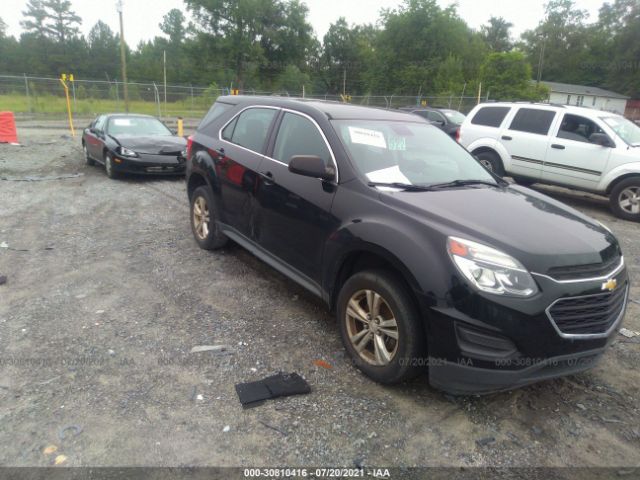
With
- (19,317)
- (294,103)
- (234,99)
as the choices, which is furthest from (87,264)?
(294,103)

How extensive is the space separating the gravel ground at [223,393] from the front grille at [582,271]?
898 mm

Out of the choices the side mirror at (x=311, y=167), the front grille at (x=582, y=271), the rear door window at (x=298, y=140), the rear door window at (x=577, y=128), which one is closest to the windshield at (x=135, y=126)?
the rear door window at (x=298, y=140)

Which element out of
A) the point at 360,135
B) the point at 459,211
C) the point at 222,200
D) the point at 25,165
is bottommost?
the point at 25,165

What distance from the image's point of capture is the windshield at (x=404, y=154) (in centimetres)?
356

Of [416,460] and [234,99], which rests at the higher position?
[234,99]

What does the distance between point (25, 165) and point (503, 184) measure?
11.9m

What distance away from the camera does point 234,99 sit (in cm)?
534

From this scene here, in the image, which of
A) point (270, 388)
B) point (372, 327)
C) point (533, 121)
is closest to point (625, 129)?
point (533, 121)

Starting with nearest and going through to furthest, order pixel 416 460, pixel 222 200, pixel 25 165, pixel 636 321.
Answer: pixel 416 460 → pixel 636 321 → pixel 222 200 → pixel 25 165

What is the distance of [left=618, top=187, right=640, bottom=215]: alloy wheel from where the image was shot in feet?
25.5

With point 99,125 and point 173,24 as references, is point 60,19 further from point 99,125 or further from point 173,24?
point 99,125

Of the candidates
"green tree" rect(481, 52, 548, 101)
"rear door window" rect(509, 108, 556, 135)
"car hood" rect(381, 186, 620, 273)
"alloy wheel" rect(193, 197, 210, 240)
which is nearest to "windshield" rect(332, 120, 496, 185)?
"car hood" rect(381, 186, 620, 273)

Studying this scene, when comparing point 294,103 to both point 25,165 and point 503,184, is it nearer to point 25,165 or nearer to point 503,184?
point 503,184

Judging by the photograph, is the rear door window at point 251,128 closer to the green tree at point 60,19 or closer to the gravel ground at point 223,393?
the gravel ground at point 223,393
